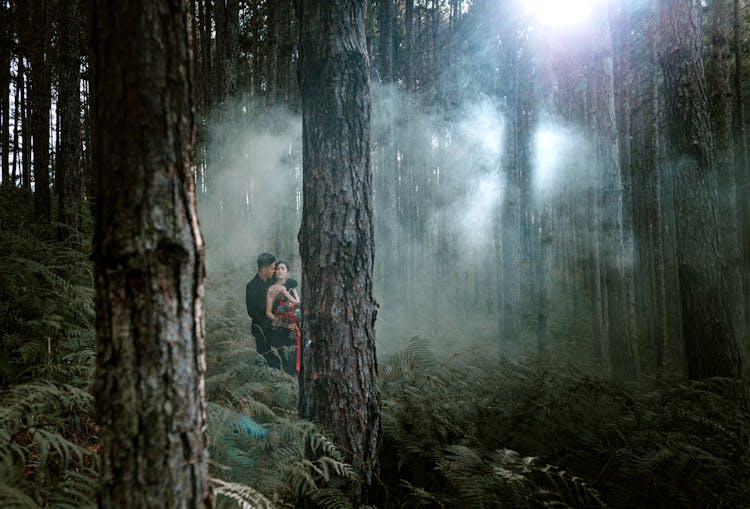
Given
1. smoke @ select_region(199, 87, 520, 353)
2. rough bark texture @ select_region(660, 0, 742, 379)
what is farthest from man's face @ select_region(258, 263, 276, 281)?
rough bark texture @ select_region(660, 0, 742, 379)

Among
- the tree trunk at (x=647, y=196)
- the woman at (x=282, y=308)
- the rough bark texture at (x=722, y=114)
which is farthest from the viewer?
the tree trunk at (x=647, y=196)

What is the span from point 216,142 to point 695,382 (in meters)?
14.4

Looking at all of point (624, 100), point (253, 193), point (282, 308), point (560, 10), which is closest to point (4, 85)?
point (253, 193)

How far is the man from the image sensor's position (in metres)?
5.71

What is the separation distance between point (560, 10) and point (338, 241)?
9.61m

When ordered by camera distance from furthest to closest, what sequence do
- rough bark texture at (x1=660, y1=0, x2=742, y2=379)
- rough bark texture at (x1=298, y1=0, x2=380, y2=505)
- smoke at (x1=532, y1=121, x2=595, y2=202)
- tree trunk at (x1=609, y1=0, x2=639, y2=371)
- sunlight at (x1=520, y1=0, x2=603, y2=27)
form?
tree trunk at (x1=609, y1=0, x2=639, y2=371), smoke at (x1=532, y1=121, x2=595, y2=202), sunlight at (x1=520, y1=0, x2=603, y2=27), rough bark texture at (x1=660, y1=0, x2=742, y2=379), rough bark texture at (x1=298, y1=0, x2=380, y2=505)

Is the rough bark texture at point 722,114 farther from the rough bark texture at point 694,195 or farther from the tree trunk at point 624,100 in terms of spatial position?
the tree trunk at point 624,100

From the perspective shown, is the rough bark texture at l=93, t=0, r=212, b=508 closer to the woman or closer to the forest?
the forest

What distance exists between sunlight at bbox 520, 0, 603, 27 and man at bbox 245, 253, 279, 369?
7887 millimetres

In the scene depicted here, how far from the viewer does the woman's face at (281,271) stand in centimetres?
593

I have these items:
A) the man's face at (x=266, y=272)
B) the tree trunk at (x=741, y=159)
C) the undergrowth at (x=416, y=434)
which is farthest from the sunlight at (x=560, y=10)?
the tree trunk at (x=741, y=159)

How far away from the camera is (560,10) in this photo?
373 inches

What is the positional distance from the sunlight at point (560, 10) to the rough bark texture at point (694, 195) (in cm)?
396

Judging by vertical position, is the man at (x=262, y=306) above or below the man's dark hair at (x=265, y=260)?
below
